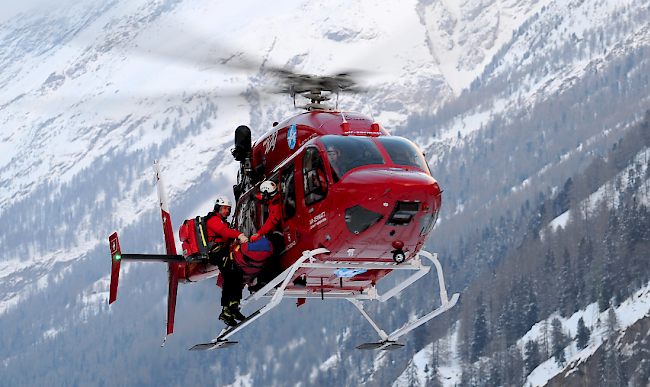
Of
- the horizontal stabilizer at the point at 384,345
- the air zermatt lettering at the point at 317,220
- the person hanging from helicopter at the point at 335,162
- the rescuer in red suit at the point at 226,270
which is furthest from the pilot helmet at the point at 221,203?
the horizontal stabilizer at the point at 384,345

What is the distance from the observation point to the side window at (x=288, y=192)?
1945cm

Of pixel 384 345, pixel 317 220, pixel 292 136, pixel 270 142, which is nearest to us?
pixel 317 220

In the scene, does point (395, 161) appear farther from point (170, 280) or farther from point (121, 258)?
point (170, 280)

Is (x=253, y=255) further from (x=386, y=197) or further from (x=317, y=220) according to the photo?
(x=386, y=197)

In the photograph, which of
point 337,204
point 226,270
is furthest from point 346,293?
point 337,204

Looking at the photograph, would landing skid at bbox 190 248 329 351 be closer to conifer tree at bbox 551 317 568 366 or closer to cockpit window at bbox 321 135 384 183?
cockpit window at bbox 321 135 384 183

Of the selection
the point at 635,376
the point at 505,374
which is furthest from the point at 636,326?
the point at 505,374

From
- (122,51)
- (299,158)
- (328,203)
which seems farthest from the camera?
(122,51)

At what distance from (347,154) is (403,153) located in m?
1.31

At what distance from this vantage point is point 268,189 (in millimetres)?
19750

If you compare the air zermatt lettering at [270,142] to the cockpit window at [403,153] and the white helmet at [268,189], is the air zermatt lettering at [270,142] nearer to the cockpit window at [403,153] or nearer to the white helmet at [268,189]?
the white helmet at [268,189]

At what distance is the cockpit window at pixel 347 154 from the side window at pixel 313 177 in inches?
11.6

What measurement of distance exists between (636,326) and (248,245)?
583 feet

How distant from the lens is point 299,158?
19.3 m
